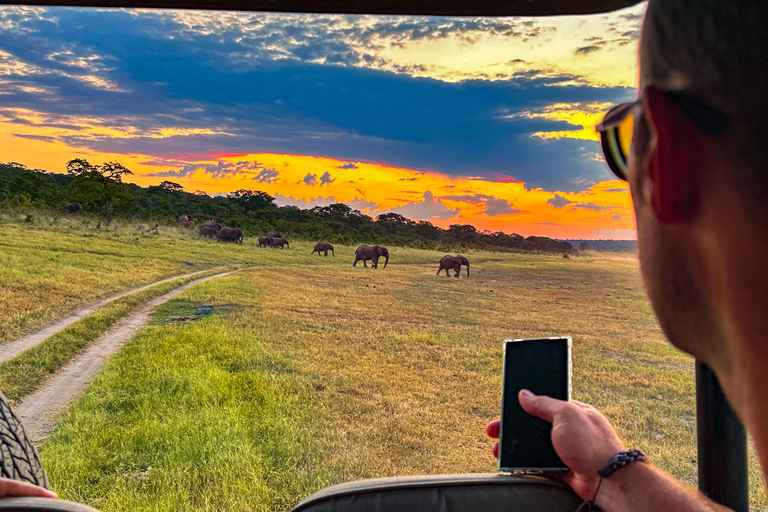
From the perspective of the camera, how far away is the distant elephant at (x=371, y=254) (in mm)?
7832

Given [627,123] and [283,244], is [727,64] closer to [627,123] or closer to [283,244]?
[627,123]

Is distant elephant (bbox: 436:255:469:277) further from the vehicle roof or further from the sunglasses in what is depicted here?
the sunglasses

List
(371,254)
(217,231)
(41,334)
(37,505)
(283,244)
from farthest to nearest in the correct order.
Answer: (371,254), (283,244), (217,231), (41,334), (37,505)

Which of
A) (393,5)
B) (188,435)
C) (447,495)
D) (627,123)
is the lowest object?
(188,435)

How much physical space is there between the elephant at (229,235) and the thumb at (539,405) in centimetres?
453

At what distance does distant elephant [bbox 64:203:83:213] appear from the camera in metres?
4.28

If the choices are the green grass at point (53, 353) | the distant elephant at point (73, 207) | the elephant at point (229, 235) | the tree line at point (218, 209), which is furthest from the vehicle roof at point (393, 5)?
the elephant at point (229, 235)

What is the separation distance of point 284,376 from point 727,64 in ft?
8.56

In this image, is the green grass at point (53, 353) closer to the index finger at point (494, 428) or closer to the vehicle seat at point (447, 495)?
the vehicle seat at point (447, 495)

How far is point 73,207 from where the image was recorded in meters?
4.31

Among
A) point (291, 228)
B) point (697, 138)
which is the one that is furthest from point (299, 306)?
point (697, 138)

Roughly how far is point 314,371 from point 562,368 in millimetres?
2129

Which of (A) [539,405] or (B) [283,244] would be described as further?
(B) [283,244]

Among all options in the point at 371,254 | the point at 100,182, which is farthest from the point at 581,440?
the point at 371,254
